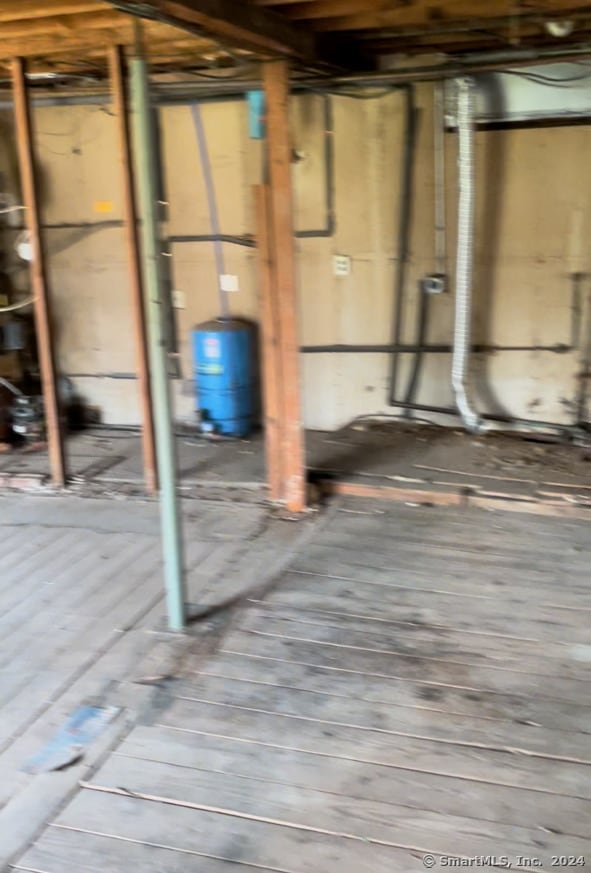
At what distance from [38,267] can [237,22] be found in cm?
192

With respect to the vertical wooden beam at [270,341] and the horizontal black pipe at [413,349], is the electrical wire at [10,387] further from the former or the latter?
the vertical wooden beam at [270,341]

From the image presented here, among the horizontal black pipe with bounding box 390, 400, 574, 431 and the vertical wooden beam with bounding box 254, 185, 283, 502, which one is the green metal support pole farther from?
the horizontal black pipe with bounding box 390, 400, 574, 431

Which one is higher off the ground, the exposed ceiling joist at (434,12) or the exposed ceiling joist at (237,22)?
the exposed ceiling joist at (434,12)

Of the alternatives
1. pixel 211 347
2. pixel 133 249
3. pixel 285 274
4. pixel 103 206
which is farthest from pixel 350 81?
pixel 103 206

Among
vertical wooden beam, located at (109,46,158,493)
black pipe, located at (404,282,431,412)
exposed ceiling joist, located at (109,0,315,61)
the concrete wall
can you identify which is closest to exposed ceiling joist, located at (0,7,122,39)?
vertical wooden beam, located at (109,46,158,493)

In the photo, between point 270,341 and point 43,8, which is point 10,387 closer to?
point 270,341

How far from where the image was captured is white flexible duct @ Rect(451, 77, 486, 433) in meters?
4.32

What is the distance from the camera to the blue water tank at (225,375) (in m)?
5.09

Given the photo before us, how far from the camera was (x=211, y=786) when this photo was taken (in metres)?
2.18

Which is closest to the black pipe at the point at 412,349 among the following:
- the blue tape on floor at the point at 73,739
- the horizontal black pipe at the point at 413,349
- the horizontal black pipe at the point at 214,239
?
the horizontal black pipe at the point at 413,349

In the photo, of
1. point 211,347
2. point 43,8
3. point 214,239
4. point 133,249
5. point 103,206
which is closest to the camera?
point 43,8

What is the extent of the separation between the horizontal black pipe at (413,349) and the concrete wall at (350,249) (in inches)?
1.3

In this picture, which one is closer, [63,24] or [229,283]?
[63,24]

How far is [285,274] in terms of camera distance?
3791 millimetres
